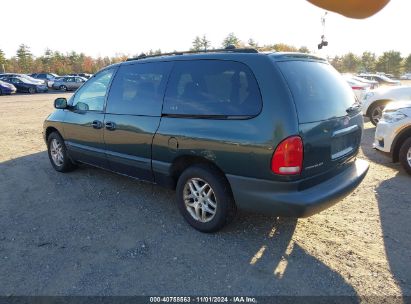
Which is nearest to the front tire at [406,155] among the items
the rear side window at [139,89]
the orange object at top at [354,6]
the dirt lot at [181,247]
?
the dirt lot at [181,247]

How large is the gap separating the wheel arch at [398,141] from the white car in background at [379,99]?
389 cm

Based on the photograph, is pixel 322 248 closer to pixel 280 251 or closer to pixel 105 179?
pixel 280 251

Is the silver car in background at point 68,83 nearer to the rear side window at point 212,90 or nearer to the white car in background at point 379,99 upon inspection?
the white car in background at point 379,99

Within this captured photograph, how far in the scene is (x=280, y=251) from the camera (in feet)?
10.7

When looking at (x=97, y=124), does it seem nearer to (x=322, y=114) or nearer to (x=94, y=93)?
(x=94, y=93)

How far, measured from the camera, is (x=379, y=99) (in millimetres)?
9422

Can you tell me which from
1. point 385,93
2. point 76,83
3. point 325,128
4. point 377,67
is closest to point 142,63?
point 325,128

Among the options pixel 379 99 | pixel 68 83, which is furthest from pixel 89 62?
pixel 379 99

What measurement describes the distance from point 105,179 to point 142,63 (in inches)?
79.1

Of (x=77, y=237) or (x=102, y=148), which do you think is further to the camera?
(x=102, y=148)

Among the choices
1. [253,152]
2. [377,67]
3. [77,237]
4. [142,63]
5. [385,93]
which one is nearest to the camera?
[253,152]

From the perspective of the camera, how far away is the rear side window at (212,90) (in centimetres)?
311

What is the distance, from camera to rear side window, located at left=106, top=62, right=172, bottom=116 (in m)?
3.84

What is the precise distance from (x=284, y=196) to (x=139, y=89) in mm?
2126
